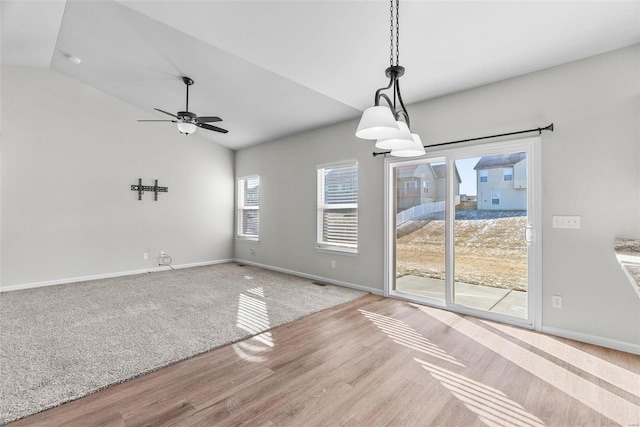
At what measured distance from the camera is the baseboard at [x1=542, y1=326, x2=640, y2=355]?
8.38ft

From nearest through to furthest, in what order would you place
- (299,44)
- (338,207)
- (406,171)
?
1. (299,44)
2. (406,171)
3. (338,207)

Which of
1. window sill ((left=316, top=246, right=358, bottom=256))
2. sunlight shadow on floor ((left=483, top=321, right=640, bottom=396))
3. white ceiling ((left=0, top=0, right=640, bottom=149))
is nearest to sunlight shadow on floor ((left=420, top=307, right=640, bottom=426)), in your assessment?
sunlight shadow on floor ((left=483, top=321, right=640, bottom=396))

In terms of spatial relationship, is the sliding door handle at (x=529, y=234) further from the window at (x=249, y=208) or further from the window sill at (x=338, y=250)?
the window at (x=249, y=208)

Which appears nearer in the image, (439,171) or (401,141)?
(401,141)

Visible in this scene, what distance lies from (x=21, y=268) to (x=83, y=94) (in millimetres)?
2987

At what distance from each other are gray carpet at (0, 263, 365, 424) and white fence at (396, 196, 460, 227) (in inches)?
51.0

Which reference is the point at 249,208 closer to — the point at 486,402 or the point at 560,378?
the point at 486,402

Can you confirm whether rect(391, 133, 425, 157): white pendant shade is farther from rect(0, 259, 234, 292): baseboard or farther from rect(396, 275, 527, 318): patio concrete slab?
rect(0, 259, 234, 292): baseboard

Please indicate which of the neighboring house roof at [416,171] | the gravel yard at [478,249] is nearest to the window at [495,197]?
the gravel yard at [478,249]

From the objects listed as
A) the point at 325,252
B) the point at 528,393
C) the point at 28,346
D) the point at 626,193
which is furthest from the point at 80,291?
the point at 626,193

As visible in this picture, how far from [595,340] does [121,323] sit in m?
4.68

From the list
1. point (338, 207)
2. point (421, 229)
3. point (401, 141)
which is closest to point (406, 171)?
point (421, 229)

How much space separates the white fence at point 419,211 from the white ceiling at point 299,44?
4.54ft

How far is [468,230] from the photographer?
11.7ft
